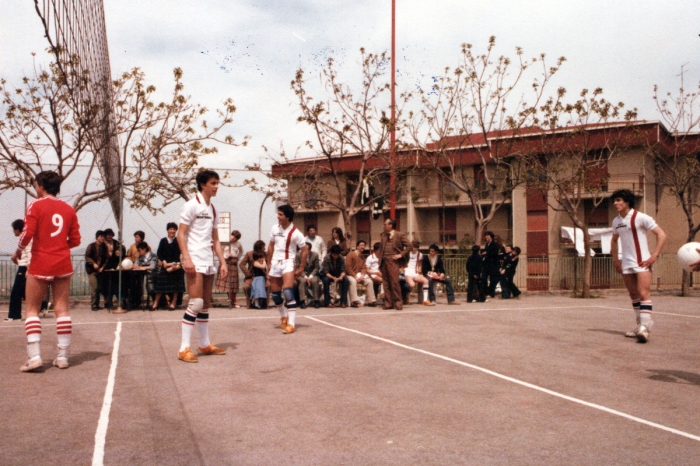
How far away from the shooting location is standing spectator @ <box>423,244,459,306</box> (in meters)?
18.5

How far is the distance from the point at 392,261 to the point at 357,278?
2275mm

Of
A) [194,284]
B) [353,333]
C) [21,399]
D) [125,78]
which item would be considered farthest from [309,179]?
[21,399]

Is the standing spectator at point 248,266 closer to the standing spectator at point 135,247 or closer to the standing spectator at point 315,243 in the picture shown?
the standing spectator at point 315,243

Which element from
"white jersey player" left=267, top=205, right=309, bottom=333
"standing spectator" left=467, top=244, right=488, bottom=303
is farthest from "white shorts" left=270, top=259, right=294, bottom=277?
"standing spectator" left=467, top=244, right=488, bottom=303

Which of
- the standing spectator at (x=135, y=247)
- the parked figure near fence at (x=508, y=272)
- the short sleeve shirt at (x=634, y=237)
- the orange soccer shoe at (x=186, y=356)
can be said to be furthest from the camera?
the parked figure near fence at (x=508, y=272)

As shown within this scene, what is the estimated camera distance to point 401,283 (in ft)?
59.0

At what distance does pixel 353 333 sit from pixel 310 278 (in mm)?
6733

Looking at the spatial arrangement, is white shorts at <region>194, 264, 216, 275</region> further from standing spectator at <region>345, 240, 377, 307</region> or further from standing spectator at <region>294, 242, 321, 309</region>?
standing spectator at <region>345, 240, 377, 307</region>

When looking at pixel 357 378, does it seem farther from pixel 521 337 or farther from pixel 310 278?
pixel 310 278

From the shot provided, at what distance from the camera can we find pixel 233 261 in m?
17.9

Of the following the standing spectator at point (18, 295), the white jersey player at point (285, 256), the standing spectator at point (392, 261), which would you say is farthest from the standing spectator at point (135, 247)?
the white jersey player at point (285, 256)

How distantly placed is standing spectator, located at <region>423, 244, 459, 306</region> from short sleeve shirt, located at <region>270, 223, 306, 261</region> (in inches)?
312

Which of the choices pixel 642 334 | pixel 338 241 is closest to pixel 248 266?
pixel 338 241

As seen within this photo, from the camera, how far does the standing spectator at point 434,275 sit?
1853 cm
